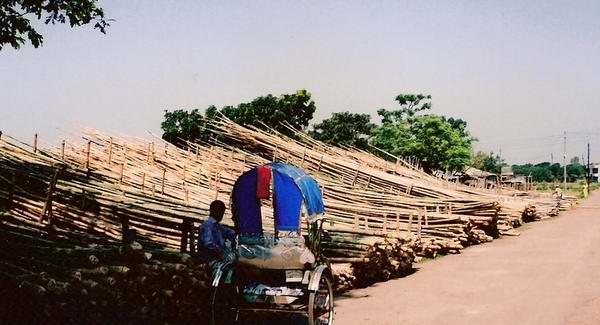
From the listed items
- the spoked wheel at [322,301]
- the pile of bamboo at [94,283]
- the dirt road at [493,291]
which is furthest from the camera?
the dirt road at [493,291]

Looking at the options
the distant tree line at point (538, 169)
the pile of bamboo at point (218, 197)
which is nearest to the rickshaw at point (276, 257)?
the pile of bamboo at point (218, 197)

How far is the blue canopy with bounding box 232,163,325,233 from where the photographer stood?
552 centimetres

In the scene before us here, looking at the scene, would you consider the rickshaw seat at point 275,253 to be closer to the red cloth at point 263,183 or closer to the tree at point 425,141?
the red cloth at point 263,183

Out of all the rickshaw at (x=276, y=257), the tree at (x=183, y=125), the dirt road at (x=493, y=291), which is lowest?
the dirt road at (x=493, y=291)

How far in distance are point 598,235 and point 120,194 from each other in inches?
492

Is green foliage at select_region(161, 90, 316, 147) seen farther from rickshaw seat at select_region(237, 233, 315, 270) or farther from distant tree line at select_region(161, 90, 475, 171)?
rickshaw seat at select_region(237, 233, 315, 270)

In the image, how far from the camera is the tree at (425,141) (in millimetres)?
31984

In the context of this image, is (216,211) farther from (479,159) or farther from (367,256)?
(479,159)

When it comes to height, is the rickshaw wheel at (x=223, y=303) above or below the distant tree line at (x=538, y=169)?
below

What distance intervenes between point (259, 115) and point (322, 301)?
23128 millimetres

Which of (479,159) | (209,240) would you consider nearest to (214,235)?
(209,240)

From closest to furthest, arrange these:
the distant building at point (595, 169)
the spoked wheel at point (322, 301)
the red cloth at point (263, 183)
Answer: the spoked wheel at point (322, 301)
the red cloth at point (263, 183)
the distant building at point (595, 169)

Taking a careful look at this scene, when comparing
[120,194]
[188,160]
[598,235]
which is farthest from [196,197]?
[598,235]

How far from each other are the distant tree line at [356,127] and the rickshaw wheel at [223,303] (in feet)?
65.4
